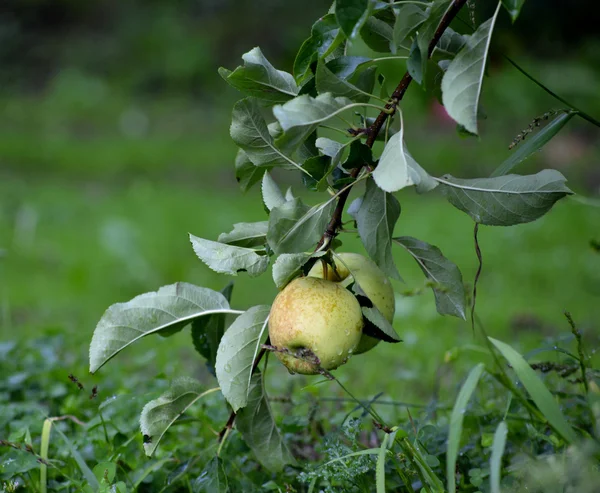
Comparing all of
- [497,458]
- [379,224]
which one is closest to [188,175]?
[379,224]

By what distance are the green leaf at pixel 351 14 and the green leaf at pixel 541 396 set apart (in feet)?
1.37

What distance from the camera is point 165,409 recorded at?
121 cm

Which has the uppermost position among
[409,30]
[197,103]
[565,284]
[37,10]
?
[409,30]

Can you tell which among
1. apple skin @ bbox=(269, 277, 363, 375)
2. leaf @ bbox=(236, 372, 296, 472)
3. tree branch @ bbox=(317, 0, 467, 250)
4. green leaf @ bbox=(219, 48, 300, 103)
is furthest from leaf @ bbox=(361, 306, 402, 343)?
green leaf @ bbox=(219, 48, 300, 103)

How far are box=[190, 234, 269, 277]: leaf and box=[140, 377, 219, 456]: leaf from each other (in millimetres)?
200

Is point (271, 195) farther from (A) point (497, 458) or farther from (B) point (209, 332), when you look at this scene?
(A) point (497, 458)

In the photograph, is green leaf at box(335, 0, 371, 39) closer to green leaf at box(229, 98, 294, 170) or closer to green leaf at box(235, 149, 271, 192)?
green leaf at box(229, 98, 294, 170)

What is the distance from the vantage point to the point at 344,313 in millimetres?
1045

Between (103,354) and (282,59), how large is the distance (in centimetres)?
660

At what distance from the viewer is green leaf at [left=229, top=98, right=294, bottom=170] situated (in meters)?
1.11

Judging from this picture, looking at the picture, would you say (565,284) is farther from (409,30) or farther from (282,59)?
(282,59)

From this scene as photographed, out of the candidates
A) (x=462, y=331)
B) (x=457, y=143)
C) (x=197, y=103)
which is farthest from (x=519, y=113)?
(x=462, y=331)

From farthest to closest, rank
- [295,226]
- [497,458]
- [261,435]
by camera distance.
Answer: [261,435]
[295,226]
[497,458]

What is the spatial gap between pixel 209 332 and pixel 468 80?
0.57 m
